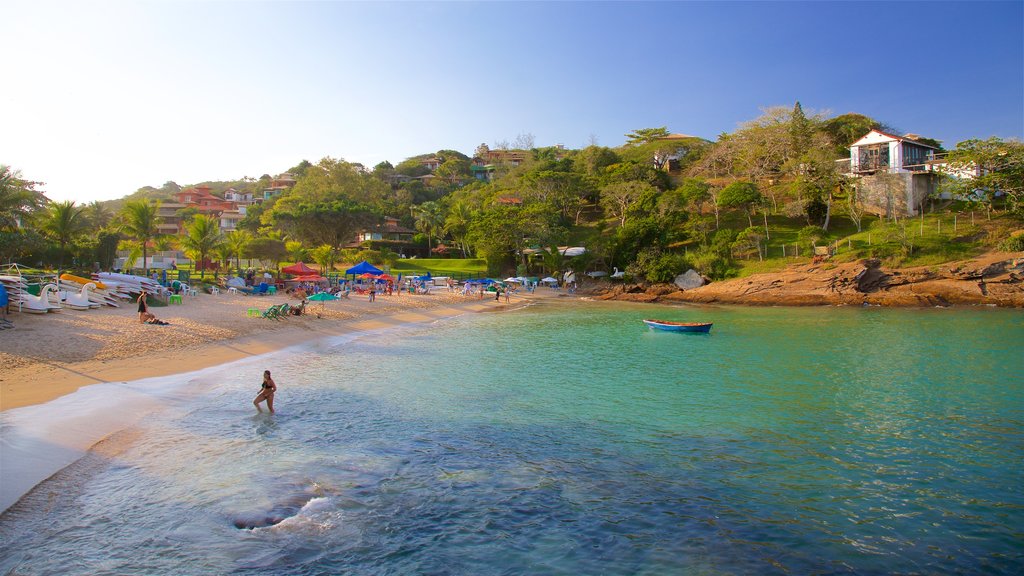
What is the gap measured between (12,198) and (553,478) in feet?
114

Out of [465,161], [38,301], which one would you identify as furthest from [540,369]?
[465,161]

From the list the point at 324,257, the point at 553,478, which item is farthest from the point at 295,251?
the point at 553,478

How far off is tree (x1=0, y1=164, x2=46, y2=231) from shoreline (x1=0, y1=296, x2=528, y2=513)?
19.9 meters

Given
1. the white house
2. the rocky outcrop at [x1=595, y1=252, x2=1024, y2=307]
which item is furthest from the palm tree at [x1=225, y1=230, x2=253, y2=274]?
the white house

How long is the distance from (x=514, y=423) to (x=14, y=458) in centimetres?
844

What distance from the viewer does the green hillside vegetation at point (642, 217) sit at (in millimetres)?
39219

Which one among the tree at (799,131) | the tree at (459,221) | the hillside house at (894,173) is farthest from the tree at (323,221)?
the hillside house at (894,173)

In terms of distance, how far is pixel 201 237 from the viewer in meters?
39.6

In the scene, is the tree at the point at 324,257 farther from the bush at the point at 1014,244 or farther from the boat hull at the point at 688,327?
the bush at the point at 1014,244

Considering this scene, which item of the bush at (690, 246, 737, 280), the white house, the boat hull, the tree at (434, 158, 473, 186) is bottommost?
the boat hull

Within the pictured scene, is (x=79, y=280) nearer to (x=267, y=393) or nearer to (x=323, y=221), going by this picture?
(x=267, y=393)

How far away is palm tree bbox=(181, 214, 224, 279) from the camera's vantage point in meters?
39.4

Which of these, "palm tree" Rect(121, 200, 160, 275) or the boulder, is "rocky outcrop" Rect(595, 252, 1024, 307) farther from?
"palm tree" Rect(121, 200, 160, 275)

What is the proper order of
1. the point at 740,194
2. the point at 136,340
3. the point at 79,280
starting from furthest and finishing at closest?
the point at 740,194, the point at 79,280, the point at 136,340
